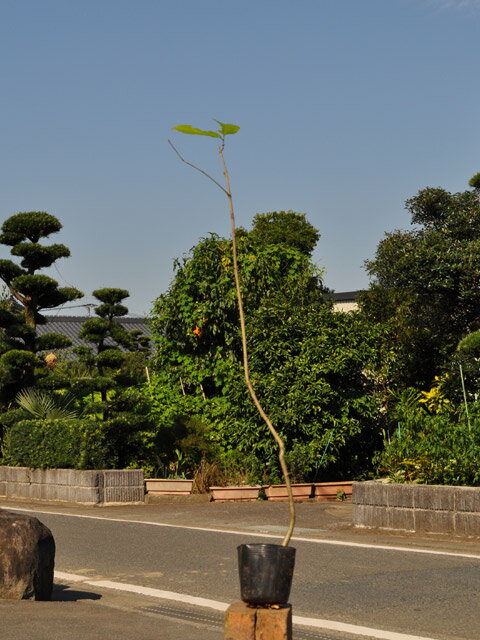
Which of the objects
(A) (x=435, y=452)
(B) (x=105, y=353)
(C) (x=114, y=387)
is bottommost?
(A) (x=435, y=452)

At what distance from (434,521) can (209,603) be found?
4952 millimetres

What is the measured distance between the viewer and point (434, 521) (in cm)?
1270

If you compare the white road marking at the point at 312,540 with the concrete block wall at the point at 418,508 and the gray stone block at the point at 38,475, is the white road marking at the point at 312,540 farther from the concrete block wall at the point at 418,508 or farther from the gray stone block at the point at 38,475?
the gray stone block at the point at 38,475

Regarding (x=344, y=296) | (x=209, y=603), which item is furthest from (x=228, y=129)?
(x=344, y=296)

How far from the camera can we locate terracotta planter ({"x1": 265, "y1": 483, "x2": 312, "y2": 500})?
1800 centimetres

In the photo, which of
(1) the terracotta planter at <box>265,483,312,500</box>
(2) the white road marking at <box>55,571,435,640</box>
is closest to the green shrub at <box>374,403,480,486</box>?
(1) the terracotta planter at <box>265,483,312,500</box>

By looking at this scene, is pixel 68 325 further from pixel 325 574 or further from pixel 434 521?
pixel 325 574

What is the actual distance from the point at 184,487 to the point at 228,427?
1802 mm

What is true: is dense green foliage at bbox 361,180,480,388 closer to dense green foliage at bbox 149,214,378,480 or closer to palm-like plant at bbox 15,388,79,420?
→ dense green foliage at bbox 149,214,378,480

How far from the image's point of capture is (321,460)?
18438 mm

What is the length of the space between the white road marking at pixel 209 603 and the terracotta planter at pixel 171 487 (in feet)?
26.4

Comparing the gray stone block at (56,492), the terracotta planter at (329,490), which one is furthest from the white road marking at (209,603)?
the gray stone block at (56,492)

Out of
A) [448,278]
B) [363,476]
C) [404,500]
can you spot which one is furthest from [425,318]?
[404,500]

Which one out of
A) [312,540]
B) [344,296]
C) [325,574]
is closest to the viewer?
[325,574]
